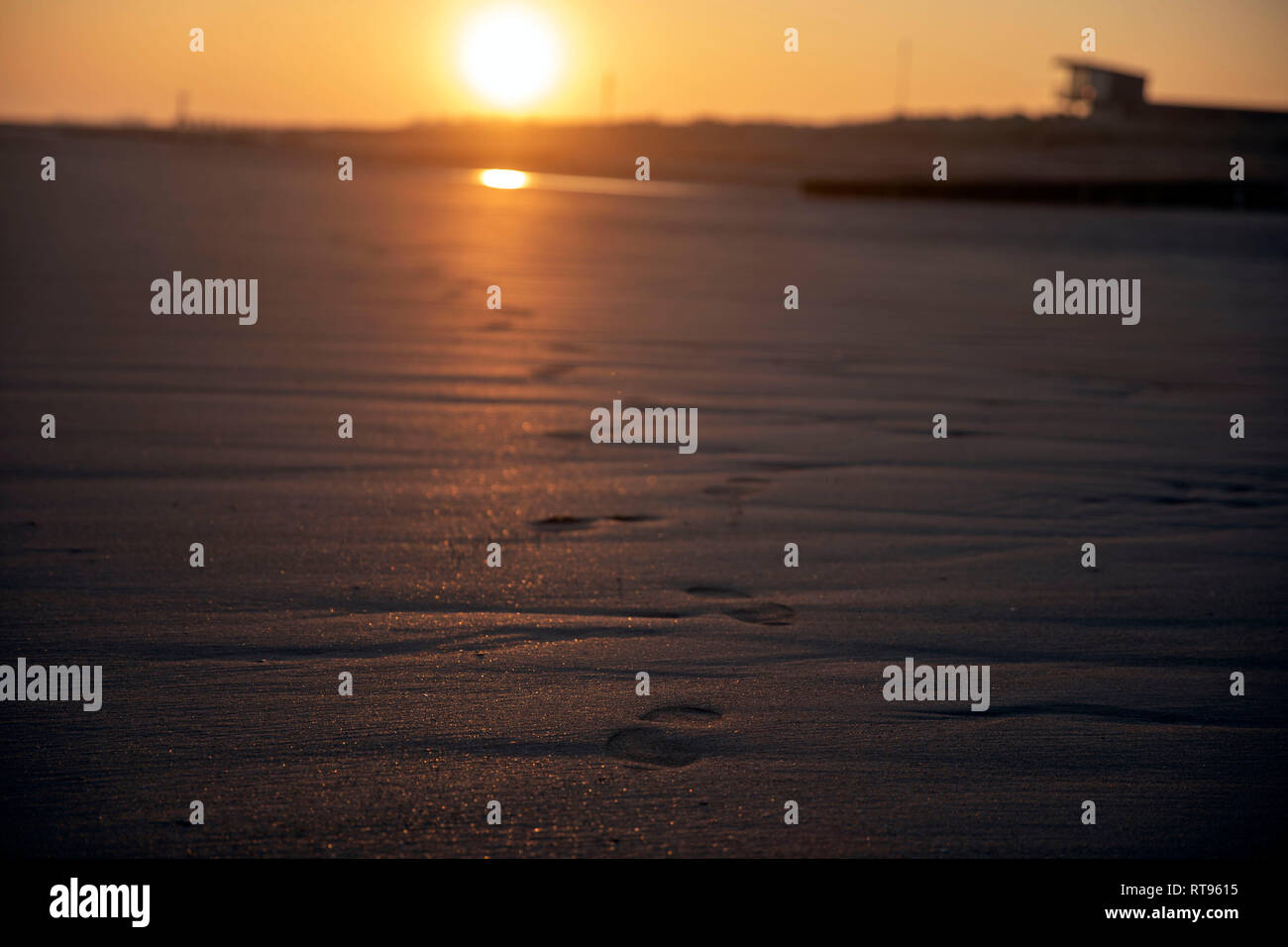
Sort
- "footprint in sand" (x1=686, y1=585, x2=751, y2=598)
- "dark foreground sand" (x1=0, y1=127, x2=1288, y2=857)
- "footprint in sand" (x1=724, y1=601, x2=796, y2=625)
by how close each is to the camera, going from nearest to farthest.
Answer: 1. "dark foreground sand" (x1=0, y1=127, x2=1288, y2=857)
2. "footprint in sand" (x1=724, y1=601, x2=796, y2=625)
3. "footprint in sand" (x1=686, y1=585, x2=751, y2=598)

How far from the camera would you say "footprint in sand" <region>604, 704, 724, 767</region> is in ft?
7.56

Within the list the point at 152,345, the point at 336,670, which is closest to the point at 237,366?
the point at 152,345

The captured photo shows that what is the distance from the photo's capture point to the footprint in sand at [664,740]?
2.30m

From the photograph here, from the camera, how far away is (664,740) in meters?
2.38

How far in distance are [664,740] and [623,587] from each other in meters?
0.87

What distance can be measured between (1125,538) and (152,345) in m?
4.84
